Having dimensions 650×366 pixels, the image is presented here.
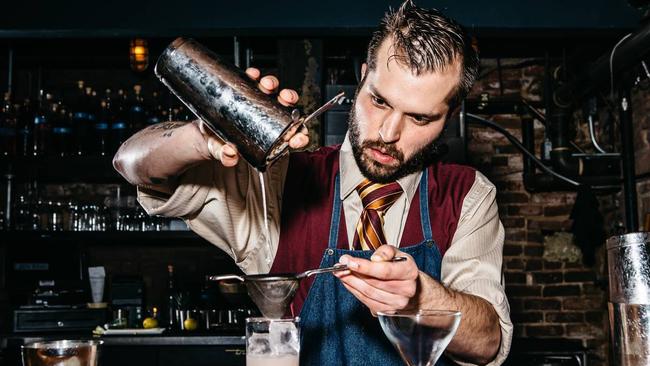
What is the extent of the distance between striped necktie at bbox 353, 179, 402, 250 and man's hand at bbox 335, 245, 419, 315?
0.51 m

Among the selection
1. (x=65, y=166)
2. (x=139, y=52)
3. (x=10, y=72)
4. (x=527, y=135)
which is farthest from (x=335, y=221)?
(x=10, y=72)

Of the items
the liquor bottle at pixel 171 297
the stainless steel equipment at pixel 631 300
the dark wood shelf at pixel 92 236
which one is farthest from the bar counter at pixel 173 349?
the stainless steel equipment at pixel 631 300

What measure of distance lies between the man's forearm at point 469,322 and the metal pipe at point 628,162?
8.43ft

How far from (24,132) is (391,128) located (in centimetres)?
321

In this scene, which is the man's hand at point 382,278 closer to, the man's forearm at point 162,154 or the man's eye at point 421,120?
the man's forearm at point 162,154

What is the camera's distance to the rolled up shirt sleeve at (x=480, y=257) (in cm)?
156

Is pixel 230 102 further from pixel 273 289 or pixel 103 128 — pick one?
pixel 103 128

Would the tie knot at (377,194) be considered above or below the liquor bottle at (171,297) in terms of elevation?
above

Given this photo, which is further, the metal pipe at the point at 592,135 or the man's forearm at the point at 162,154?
the metal pipe at the point at 592,135

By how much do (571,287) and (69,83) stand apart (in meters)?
3.81

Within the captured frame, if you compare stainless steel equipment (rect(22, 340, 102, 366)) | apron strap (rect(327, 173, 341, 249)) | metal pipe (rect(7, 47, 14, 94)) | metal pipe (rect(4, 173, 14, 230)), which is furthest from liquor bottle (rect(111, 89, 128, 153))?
stainless steel equipment (rect(22, 340, 102, 366))

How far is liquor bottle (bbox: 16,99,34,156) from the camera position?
13.4ft

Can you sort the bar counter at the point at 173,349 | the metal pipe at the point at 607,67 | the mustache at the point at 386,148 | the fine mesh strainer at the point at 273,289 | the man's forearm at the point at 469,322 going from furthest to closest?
1. the bar counter at the point at 173,349
2. the metal pipe at the point at 607,67
3. the mustache at the point at 386,148
4. the man's forearm at the point at 469,322
5. the fine mesh strainer at the point at 273,289

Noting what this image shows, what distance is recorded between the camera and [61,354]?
1.00 metres
